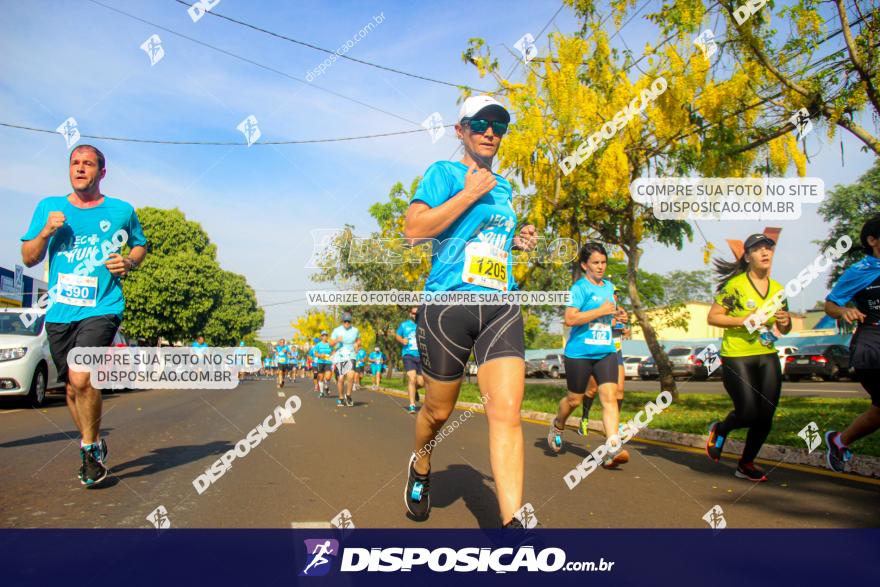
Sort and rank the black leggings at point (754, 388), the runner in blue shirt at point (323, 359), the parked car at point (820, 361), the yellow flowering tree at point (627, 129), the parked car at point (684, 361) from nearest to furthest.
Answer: the black leggings at point (754, 388) → the yellow flowering tree at point (627, 129) → the runner in blue shirt at point (323, 359) → the parked car at point (820, 361) → the parked car at point (684, 361)

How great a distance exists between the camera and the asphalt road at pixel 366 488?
3861mm

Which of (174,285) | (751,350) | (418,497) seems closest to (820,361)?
(751,350)

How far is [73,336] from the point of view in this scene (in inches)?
181

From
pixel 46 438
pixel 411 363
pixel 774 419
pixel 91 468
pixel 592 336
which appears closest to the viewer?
pixel 91 468

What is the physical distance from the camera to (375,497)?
4473mm

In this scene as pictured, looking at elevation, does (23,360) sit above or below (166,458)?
above

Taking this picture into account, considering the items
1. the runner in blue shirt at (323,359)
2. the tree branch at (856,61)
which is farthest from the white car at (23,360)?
the tree branch at (856,61)

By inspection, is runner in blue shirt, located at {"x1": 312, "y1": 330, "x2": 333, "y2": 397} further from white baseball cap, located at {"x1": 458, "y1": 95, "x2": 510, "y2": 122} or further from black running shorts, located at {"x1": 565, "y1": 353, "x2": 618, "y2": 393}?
white baseball cap, located at {"x1": 458, "y1": 95, "x2": 510, "y2": 122}

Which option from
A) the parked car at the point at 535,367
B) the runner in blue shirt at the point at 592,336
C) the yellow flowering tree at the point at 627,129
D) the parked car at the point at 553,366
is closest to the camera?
the runner in blue shirt at the point at 592,336

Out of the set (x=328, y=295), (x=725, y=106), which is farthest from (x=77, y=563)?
(x=725, y=106)

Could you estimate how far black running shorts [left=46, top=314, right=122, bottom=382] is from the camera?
4.57 metres

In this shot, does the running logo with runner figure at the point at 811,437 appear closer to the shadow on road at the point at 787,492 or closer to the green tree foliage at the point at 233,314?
the shadow on road at the point at 787,492

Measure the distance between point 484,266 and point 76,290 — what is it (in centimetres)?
306

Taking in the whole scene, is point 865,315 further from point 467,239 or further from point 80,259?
point 80,259
